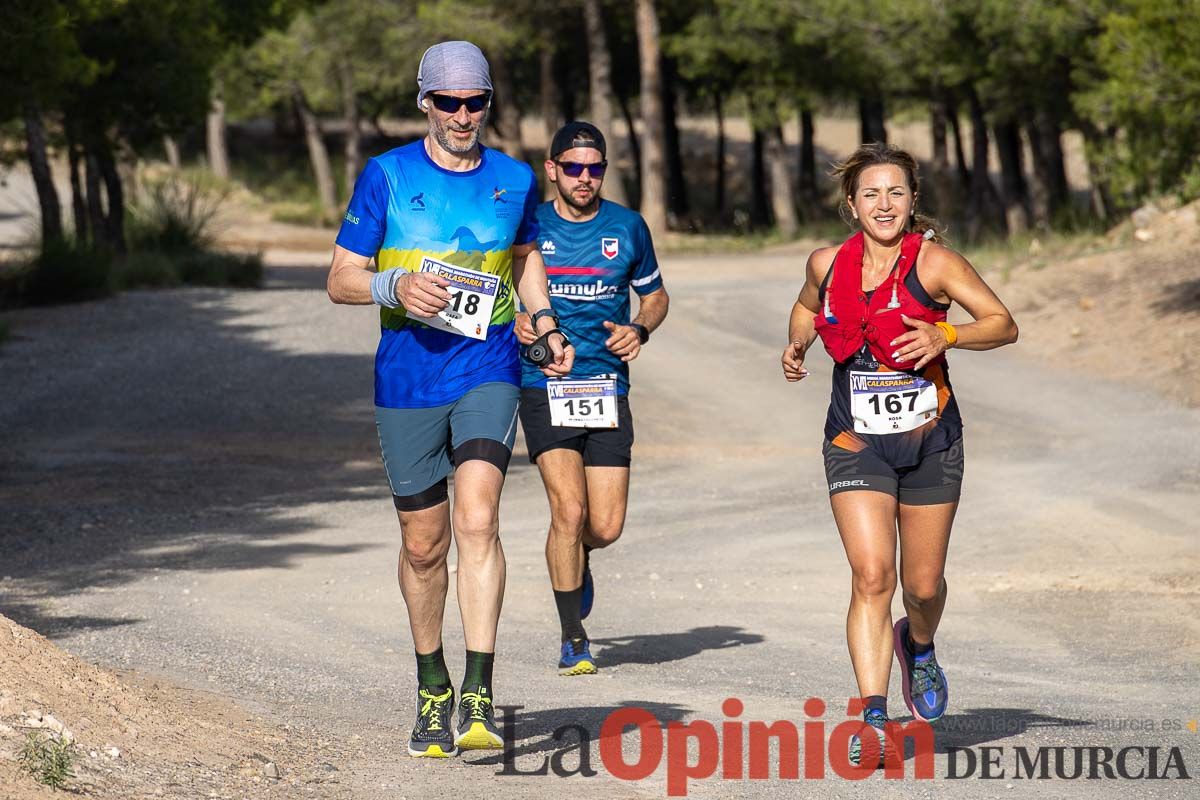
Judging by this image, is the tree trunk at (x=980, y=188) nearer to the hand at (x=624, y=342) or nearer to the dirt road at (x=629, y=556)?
the dirt road at (x=629, y=556)

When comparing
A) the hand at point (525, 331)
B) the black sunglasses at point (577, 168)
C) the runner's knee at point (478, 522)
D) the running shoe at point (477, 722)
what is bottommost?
the running shoe at point (477, 722)

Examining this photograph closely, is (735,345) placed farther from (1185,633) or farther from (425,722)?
(425,722)

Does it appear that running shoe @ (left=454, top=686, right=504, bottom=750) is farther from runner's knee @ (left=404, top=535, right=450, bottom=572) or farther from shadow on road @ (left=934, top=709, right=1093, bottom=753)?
shadow on road @ (left=934, top=709, right=1093, bottom=753)

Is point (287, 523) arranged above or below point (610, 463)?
below

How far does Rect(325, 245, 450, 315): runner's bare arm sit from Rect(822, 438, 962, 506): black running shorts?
4.90 ft

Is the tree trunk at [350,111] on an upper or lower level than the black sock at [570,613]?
upper

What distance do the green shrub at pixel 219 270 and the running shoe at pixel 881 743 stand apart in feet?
80.8

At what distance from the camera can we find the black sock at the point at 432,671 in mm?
6289

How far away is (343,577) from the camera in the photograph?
11.1 meters

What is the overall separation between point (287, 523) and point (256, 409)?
5.73m

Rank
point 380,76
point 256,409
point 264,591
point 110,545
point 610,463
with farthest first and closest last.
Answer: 1. point 380,76
2. point 256,409
3. point 110,545
4. point 264,591
5. point 610,463

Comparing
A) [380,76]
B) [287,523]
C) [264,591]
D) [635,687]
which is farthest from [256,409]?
[380,76]

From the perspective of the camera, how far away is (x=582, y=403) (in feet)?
27.6

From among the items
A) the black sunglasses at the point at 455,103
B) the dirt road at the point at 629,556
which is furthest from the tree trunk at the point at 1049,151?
the black sunglasses at the point at 455,103
